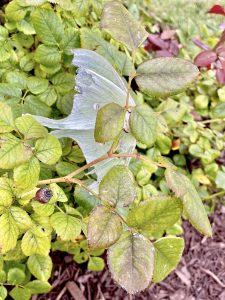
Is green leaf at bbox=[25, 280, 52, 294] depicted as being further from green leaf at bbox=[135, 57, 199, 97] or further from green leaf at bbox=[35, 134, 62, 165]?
green leaf at bbox=[135, 57, 199, 97]

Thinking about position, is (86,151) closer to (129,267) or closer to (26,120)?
(26,120)

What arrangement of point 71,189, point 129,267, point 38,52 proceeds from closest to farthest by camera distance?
1. point 129,267
2. point 38,52
3. point 71,189

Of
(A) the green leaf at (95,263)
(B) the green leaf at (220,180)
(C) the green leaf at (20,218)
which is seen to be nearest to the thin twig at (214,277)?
(B) the green leaf at (220,180)

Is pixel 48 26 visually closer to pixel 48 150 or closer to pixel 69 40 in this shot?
pixel 69 40

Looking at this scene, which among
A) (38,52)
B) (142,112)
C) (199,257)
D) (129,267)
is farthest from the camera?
(199,257)

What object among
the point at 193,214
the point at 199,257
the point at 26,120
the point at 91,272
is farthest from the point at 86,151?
the point at 199,257

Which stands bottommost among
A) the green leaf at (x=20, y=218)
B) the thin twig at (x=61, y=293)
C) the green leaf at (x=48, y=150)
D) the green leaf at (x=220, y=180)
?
the thin twig at (x=61, y=293)

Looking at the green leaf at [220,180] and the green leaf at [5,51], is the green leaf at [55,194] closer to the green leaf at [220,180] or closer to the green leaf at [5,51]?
the green leaf at [5,51]
